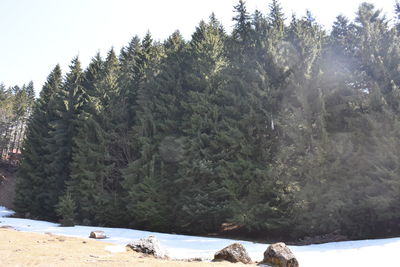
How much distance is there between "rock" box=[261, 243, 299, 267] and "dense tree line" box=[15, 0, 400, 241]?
19.3 ft

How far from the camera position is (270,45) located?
628 inches

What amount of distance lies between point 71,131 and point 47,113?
507cm

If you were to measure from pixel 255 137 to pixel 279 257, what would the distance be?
8668 millimetres

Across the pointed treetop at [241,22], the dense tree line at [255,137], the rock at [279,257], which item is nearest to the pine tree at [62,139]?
the dense tree line at [255,137]

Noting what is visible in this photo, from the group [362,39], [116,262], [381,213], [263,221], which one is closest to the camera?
[116,262]

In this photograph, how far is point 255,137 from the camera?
49.3 feet

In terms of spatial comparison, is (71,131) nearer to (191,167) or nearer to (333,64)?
(191,167)

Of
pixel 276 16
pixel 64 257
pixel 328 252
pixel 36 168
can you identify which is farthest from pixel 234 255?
pixel 36 168

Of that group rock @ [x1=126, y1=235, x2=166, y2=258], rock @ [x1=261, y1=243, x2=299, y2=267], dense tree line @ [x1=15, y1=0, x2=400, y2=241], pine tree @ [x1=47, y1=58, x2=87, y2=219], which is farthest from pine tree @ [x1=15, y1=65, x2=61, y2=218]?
rock @ [x1=261, y1=243, x2=299, y2=267]

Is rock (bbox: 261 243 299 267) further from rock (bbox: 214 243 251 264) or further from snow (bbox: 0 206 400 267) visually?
snow (bbox: 0 206 400 267)

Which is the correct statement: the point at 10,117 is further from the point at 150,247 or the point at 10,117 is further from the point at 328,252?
the point at 328,252

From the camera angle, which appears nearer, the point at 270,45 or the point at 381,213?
the point at 381,213

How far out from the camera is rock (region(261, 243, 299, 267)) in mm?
6821

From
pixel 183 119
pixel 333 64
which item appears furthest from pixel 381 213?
pixel 183 119
